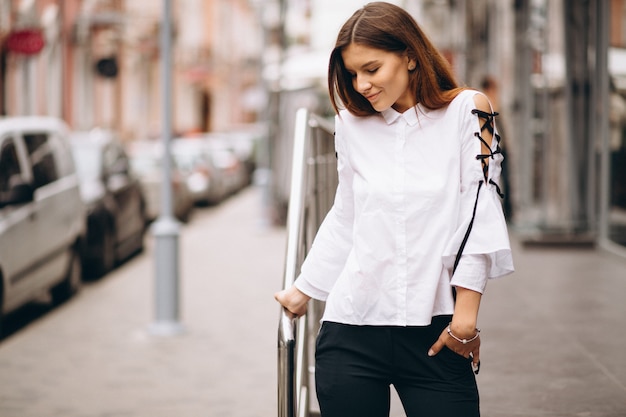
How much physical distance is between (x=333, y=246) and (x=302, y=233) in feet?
3.47

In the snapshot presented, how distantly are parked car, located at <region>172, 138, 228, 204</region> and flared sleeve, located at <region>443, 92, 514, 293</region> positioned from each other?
60.8ft

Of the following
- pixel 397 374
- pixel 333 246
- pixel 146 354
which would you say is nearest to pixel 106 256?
pixel 146 354

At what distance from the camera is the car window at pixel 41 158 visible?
29.9 feet

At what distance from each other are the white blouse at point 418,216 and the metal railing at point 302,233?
1.36ft

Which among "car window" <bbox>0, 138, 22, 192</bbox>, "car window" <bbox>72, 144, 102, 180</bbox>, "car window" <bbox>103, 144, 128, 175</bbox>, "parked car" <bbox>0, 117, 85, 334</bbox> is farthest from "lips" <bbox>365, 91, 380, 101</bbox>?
"car window" <bbox>103, 144, 128, 175</bbox>

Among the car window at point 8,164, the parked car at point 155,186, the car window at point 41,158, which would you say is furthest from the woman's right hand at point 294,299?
the parked car at point 155,186

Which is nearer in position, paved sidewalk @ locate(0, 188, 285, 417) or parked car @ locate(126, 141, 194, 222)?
paved sidewalk @ locate(0, 188, 285, 417)

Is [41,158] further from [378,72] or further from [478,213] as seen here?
[478,213]

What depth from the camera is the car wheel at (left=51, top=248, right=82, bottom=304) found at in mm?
9930

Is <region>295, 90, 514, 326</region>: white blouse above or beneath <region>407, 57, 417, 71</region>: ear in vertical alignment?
beneath

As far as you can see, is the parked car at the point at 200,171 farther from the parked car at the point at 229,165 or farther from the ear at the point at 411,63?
the ear at the point at 411,63

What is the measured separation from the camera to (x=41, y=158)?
9.41 meters

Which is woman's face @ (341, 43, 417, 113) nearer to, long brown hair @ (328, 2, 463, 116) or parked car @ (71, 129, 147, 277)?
long brown hair @ (328, 2, 463, 116)

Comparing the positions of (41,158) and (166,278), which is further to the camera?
(41,158)
